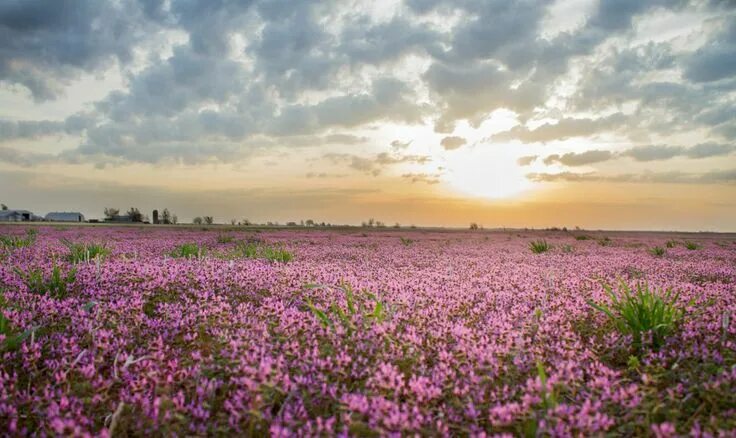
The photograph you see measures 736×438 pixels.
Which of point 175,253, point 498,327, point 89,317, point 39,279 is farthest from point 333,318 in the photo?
point 175,253

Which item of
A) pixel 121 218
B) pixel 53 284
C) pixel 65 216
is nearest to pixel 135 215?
pixel 121 218

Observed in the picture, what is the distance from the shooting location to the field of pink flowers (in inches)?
108

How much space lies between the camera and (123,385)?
11.0ft

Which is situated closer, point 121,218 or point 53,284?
point 53,284

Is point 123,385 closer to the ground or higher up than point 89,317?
A: closer to the ground

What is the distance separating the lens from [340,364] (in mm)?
3344

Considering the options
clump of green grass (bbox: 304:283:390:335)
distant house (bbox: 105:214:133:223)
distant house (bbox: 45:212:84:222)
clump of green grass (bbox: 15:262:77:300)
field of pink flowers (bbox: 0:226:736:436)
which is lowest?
field of pink flowers (bbox: 0:226:736:436)

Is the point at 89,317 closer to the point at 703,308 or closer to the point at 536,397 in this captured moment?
the point at 536,397

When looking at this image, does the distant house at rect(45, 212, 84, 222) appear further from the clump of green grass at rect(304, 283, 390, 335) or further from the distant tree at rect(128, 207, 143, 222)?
the clump of green grass at rect(304, 283, 390, 335)

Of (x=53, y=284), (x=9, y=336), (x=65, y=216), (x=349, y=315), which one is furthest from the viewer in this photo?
(x=65, y=216)

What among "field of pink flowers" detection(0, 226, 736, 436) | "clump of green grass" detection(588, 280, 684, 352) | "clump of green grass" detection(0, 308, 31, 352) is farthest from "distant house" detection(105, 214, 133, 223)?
"clump of green grass" detection(588, 280, 684, 352)

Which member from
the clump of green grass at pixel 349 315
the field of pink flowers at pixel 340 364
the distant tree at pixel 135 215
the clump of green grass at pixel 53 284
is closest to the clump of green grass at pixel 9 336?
the field of pink flowers at pixel 340 364

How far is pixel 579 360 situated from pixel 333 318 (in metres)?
2.21

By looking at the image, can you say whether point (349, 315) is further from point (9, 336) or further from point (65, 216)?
point (65, 216)
